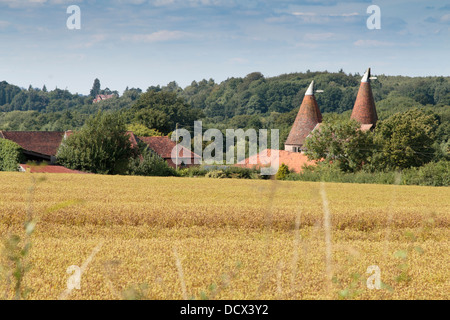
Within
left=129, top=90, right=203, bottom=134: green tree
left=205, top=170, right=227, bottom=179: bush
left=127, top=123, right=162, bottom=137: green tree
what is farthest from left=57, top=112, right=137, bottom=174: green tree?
left=129, top=90, right=203, bottom=134: green tree

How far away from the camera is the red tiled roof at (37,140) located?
65.1 meters

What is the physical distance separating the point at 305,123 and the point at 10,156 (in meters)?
35.0

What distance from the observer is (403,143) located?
58344mm

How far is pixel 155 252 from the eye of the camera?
27.0 ft

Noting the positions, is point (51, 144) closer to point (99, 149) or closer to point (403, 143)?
point (99, 149)

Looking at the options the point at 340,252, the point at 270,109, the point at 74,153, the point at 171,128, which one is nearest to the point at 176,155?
the point at 74,153

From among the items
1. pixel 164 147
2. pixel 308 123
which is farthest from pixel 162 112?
pixel 308 123

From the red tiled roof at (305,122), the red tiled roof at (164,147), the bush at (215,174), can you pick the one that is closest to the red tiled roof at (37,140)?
the red tiled roof at (164,147)

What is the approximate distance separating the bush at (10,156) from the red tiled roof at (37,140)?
22.3m

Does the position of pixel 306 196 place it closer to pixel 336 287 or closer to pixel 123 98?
pixel 336 287

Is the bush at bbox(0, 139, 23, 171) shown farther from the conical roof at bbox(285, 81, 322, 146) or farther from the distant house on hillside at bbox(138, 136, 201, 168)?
the conical roof at bbox(285, 81, 322, 146)

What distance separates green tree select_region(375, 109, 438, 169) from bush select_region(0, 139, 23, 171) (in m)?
34.7

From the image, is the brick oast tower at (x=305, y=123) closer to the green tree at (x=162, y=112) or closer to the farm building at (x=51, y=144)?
the farm building at (x=51, y=144)
